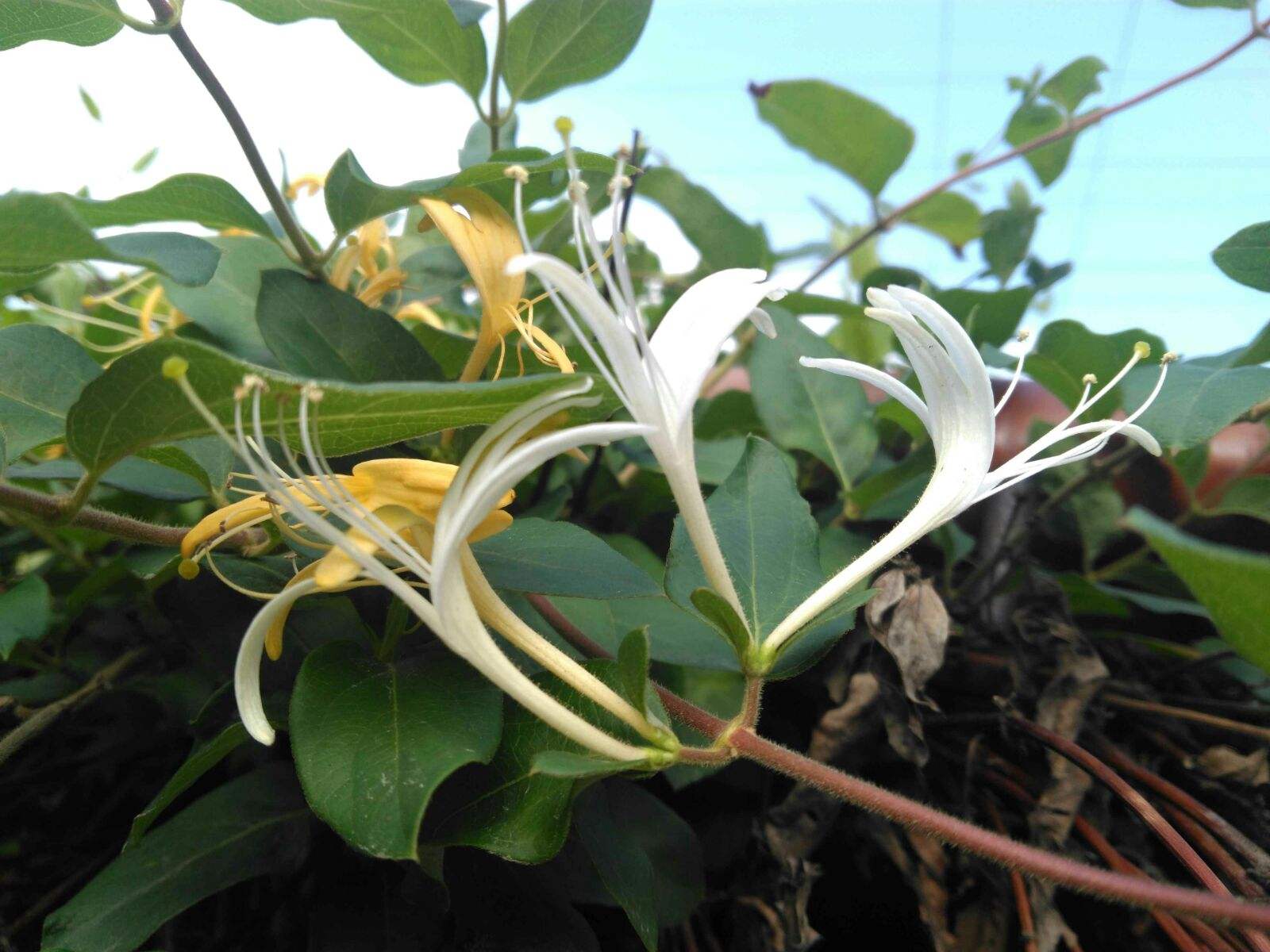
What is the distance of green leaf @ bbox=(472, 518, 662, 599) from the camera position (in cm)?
35

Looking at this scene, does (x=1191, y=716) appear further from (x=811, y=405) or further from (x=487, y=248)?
(x=487, y=248)

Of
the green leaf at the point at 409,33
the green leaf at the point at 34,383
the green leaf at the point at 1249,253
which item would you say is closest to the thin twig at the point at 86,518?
the green leaf at the point at 34,383

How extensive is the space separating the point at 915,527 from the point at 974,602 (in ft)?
0.95

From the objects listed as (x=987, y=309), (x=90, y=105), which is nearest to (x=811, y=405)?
(x=987, y=309)

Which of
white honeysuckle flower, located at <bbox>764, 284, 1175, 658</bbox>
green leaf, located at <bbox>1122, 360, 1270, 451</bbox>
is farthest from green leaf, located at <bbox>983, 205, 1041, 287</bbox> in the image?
white honeysuckle flower, located at <bbox>764, 284, 1175, 658</bbox>

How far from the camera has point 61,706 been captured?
0.48 m

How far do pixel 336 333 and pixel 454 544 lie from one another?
0.64 ft

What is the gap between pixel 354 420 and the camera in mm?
292

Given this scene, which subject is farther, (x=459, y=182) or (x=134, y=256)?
A: (x=459, y=182)

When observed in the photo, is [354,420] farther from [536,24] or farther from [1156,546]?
[536,24]

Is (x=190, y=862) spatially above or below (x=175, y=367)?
below

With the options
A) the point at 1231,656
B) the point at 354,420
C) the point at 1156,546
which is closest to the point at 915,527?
the point at 1156,546

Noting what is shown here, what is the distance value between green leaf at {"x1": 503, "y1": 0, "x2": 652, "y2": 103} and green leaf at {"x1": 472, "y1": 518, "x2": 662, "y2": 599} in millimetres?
333

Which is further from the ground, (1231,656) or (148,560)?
(148,560)
